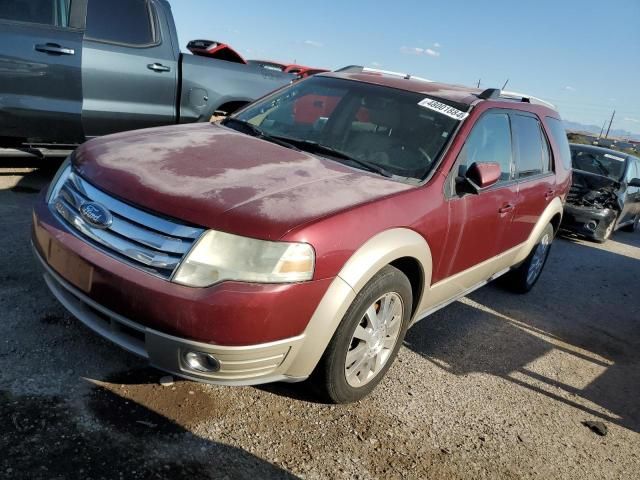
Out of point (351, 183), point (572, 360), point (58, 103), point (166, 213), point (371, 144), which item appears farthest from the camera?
point (58, 103)

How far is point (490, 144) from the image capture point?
3648mm

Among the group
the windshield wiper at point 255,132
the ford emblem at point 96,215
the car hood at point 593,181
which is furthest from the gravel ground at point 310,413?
the car hood at point 593,181

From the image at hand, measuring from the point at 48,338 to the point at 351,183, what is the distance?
1.83m

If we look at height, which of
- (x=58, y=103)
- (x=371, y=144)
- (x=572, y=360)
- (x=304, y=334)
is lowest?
(x=572, y=360)

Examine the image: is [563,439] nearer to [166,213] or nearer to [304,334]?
[304,334]

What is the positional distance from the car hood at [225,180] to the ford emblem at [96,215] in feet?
0.32

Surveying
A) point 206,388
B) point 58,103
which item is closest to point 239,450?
point 206,388

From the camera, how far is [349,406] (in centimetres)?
284

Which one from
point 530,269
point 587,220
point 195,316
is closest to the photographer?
point 195,316

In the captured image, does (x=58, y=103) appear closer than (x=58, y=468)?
No

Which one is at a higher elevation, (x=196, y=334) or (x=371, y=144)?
(x=371, y=144)

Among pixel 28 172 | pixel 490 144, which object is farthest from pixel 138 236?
pixel 28 172

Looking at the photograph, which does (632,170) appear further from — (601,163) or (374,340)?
(374,340)

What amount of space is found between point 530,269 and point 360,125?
8.61 ft
